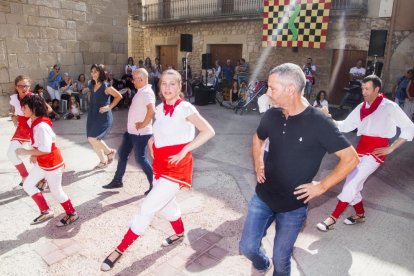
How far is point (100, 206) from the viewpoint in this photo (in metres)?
4.04

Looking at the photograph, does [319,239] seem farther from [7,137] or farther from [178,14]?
[178,14]

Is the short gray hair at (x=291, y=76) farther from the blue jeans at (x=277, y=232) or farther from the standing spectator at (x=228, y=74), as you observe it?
the standing spectator at (x=228, y=74)

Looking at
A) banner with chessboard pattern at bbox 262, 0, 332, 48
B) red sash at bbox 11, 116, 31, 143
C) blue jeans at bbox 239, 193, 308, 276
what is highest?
banner with chessboard pattern at bbox 262, 0, 332, 48

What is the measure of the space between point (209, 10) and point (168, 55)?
13.5 feet

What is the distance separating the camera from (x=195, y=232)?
351 centimetres

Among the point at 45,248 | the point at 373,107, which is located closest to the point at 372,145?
the point at 373,107

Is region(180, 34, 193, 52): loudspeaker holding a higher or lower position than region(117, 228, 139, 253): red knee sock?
higher

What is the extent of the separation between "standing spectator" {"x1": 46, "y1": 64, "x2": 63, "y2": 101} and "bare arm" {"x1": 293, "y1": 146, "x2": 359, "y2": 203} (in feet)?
31.4

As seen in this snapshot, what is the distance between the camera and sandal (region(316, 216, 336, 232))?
3.62 m

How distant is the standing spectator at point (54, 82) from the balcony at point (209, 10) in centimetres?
861

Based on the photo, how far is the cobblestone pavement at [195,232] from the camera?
9.67 feet

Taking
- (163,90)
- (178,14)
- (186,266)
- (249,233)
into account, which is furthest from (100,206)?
(178,14)

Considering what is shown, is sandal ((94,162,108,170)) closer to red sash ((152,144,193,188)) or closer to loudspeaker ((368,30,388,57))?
red sash ((152,144,193,188))

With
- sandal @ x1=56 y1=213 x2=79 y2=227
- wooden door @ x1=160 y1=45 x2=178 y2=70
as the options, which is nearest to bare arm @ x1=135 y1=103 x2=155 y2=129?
sandal @ x1=56 y1=213 x2=79 y2=227
